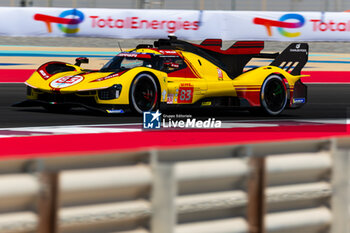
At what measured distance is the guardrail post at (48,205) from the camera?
3.05m

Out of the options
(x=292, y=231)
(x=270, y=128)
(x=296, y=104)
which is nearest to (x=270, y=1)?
(x=296, y=104)

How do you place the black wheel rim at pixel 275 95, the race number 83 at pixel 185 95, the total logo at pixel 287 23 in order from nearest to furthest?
1. the race number 83 at pixel 185 95
2. the black wheel rim at pixel 275 95
3. the total logo at pixel 287 23

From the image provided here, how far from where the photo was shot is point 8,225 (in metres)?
2.93

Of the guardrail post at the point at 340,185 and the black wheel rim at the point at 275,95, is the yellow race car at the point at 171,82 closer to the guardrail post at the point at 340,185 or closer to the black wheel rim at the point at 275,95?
the black wheel rim at the point at 275,95

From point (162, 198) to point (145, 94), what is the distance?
21.6ft

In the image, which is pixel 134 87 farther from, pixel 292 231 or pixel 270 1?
pixel 270 1

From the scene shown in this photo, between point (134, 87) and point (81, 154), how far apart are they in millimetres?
6617

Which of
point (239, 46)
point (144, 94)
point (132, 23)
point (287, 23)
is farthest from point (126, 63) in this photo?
point (287, 23)

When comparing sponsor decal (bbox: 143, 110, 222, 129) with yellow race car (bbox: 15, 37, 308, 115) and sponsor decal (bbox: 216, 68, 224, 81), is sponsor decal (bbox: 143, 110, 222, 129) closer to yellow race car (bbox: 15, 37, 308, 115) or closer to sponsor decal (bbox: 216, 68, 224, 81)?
yellow race car (bbox: 15, 37, 308, 115)

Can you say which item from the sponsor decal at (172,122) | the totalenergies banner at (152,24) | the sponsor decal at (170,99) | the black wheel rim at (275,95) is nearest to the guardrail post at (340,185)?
the sponsor decal at (172,122)

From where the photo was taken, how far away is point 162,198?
3.46m

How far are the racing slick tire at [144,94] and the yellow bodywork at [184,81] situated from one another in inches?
2.8

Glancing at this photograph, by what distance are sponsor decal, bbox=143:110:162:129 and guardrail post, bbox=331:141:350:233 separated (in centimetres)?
542

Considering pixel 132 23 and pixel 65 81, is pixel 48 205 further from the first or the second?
pixel 132 23
